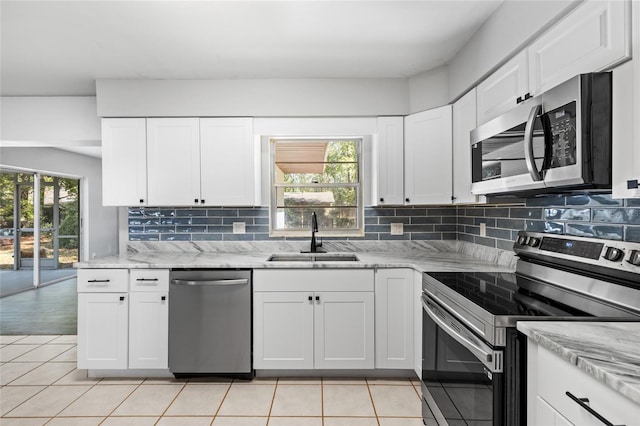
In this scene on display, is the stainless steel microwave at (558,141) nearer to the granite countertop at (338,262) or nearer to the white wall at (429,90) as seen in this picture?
the granite countertop at (338,262)

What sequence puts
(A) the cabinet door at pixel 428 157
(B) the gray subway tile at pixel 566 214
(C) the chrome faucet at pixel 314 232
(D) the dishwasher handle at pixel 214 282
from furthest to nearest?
1. (C) the chrome faucet at pixel 314 232
2. (A) the cabinet door at pixel 428 157
3. (D) the dishwasher handle at pixel 214 282
4. (B) the gray subway tile at pixel 566 214

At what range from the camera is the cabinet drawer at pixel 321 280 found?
2.62 meters

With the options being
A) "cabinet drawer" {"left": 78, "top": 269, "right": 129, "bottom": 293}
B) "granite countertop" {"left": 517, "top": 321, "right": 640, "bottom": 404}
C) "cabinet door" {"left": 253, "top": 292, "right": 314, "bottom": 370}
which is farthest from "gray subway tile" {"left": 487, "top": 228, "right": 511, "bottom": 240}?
"cabinet drawer" {"left": 78, "top": 269, "right": 129, "bottom": 293}

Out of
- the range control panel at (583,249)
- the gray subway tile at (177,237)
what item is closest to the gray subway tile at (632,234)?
the range control panel at (583,249)

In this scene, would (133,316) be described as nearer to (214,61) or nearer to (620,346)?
(214,61)

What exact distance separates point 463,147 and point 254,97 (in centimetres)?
171

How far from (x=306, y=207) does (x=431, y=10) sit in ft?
6.20

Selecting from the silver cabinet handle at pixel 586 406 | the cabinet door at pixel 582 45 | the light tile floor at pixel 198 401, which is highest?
the cabinet door at pixel 582 45

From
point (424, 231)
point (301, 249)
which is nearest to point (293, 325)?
point (301, 249)

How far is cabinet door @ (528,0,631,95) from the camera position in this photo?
1.21 m

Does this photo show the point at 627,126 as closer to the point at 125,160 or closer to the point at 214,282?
the point at 214,282

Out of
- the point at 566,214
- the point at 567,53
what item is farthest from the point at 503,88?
the point at 566,214

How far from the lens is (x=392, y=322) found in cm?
262

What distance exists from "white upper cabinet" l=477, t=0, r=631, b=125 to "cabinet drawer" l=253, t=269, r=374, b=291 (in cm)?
138
